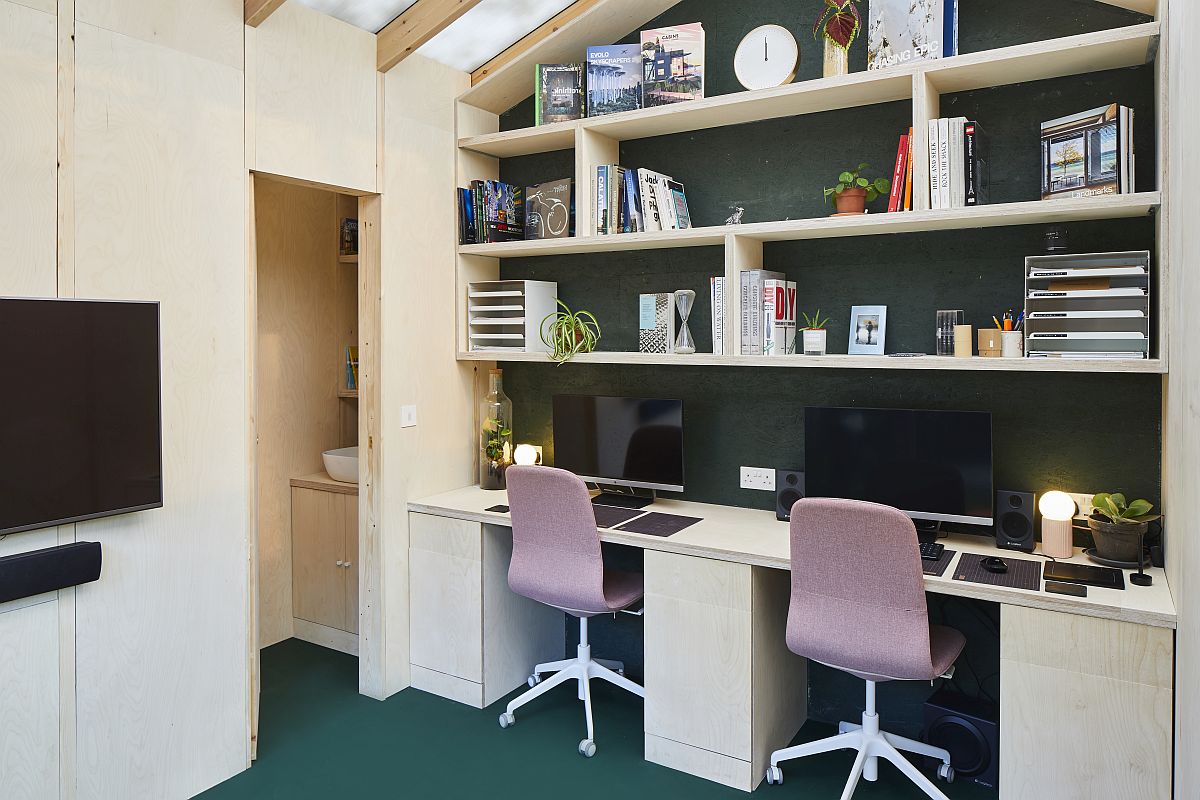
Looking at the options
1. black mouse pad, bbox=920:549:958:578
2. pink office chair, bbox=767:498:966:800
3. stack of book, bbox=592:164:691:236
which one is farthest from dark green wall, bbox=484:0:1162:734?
pink office chair, bbox=767:498:966:800

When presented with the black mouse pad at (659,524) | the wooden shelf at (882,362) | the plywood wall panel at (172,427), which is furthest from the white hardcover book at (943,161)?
the plywood wall panel at (172,427)

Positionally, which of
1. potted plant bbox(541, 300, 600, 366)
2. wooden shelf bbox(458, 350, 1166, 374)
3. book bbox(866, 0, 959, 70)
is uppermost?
book bbox(866, 0, 959, 70)

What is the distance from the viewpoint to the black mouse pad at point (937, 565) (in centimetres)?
243

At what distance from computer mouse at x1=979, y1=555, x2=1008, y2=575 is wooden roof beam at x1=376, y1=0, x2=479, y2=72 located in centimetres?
255

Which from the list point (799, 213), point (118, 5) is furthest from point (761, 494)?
point (118, 5)

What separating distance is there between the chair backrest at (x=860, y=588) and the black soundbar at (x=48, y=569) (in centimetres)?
202

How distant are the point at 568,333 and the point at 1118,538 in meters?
2.15

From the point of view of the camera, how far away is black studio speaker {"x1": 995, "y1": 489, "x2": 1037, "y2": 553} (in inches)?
104

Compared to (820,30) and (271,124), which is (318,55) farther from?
(820,30)

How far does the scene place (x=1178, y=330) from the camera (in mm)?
2109

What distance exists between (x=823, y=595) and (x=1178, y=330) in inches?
45.8

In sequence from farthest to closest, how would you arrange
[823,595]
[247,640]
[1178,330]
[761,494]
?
1. [761,494]
2. [247,640]
3. [823,595]
4. [1178,330]

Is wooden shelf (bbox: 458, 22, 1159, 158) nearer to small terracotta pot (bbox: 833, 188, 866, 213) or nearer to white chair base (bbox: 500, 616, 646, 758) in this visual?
small terracotta pot (bbox: 833, 188, 866, 213)

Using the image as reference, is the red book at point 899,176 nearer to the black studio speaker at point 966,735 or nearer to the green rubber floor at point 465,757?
the black studio speaker at point 966,735
